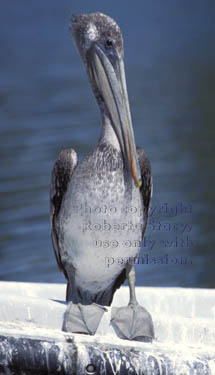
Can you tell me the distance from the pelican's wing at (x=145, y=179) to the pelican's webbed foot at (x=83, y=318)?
0.48 metres

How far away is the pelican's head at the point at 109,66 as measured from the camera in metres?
3.60

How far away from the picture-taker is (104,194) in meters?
3.54

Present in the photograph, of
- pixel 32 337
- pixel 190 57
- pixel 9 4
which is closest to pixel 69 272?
pixel 32 337

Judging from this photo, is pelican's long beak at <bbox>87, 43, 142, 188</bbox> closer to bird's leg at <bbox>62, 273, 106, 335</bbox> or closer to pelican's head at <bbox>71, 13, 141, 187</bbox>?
pelican's head at <bbox>71, 13, 141, 187</bbox>

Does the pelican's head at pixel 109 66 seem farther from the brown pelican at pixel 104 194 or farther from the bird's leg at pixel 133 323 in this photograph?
the bird's leg at pixel 133 323

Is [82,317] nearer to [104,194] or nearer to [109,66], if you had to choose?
[104,194]

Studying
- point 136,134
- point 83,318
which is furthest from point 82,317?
point 136,134

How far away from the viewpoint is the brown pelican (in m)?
3.56

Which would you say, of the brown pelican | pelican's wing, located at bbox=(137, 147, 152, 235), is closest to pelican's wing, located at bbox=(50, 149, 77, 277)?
the brown pelican

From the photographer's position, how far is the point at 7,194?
766cm

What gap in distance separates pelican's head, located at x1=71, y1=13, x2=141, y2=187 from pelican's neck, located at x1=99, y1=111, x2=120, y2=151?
19 mm

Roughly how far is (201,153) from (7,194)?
2455 millimetres

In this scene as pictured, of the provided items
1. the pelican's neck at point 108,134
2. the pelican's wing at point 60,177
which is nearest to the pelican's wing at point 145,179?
the pelican's neck at point 108,134

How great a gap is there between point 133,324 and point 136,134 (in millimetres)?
6434
